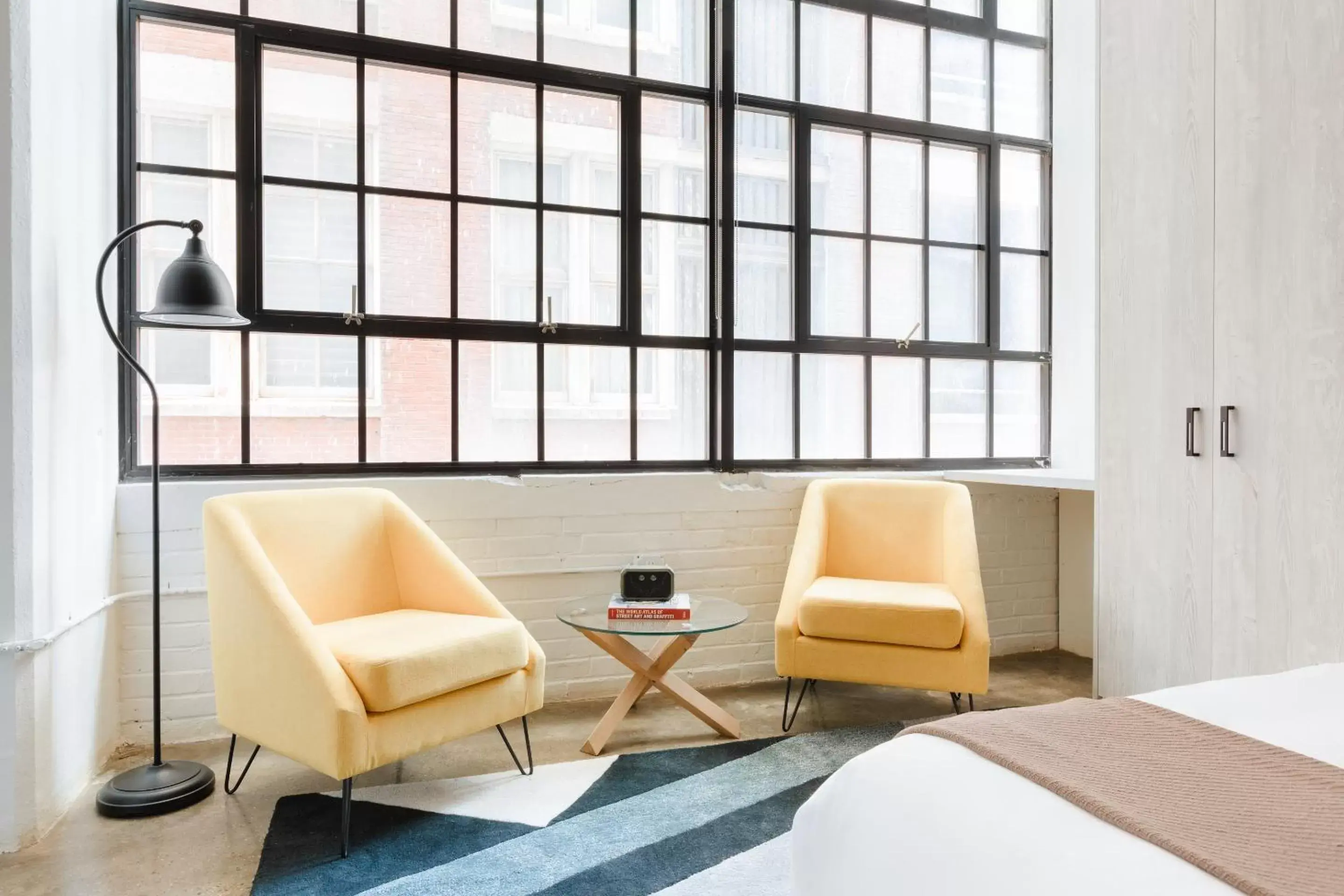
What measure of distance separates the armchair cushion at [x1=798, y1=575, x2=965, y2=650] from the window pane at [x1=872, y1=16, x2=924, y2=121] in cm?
235

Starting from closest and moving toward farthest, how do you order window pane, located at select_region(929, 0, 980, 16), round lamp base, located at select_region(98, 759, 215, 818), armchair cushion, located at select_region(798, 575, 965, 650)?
round lamp base, located at select_region(98, 759, 215, 818)
armchair cushion, located at select_region(798, 575, 965, 650)
window pane, located at select_region(929, 0, 980, 16)

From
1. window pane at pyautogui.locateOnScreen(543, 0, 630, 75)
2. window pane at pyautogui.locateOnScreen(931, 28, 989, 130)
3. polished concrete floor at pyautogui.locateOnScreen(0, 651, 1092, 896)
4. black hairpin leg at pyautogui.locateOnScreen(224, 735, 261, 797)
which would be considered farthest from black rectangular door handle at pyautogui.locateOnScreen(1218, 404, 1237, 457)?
black hairpin leg at pyautogui.locateOnScreen(224, 735, 261, 797)

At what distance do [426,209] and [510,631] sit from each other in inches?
69.4

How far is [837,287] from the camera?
12.8 feet

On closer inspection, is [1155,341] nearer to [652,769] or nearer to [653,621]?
[653,621]

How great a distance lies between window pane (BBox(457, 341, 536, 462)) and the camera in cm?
332

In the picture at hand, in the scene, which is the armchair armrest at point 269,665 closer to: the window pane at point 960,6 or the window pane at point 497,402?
the window pane at point 497,402

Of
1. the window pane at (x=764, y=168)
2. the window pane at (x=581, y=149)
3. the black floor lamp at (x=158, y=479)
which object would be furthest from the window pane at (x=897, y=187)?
the black floor lamp at (x=158, y=479)

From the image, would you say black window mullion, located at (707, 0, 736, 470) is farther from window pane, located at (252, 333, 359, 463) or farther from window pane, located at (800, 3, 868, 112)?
window pane, located at (252, 333, 359, 463)

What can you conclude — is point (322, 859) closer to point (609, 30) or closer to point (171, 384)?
point (171, 384)

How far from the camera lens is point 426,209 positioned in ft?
10.7

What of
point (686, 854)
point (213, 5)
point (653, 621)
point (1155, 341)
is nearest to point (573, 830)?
point (686, 854)

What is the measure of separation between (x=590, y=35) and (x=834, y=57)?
1164 millimetres

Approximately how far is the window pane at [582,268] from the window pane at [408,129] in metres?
0.47
